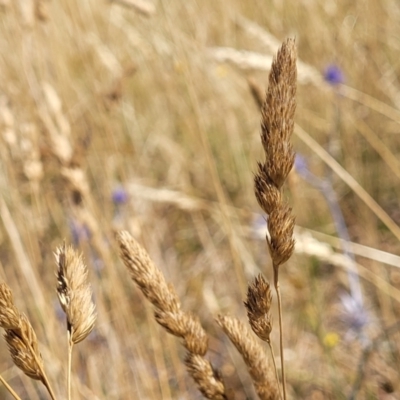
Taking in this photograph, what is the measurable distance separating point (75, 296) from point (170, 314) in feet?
0.37

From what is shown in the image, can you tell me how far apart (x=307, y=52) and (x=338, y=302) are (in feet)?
3.41

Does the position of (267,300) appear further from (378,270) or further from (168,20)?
(378,270)

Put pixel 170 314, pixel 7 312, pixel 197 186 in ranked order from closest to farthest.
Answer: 1. pixel 7 312
2. pixel 170 314
3. pixel 197 186

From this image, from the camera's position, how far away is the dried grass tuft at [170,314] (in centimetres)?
55

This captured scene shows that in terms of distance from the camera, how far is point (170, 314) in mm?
560

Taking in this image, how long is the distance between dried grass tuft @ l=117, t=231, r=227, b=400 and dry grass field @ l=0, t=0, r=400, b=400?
446 mm

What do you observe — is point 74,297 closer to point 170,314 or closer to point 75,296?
point 75,296

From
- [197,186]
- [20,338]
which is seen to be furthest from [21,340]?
[197,186]

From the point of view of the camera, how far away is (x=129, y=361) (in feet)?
5.13

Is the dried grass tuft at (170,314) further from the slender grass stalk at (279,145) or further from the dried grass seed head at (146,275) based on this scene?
the slender grass stalk at (279,145)

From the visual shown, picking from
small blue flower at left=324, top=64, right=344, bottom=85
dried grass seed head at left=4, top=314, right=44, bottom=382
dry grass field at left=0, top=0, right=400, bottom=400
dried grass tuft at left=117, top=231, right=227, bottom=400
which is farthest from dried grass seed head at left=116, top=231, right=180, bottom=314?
small blue flower at left=324, top=64, right=344, bottom=85

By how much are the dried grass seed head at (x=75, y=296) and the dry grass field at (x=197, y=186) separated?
49 centimetres

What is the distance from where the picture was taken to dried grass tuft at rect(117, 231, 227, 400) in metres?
0.55

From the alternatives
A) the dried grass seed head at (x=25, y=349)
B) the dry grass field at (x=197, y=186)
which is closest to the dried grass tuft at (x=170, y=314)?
the dried grass seed head at (x=25, y=349)
